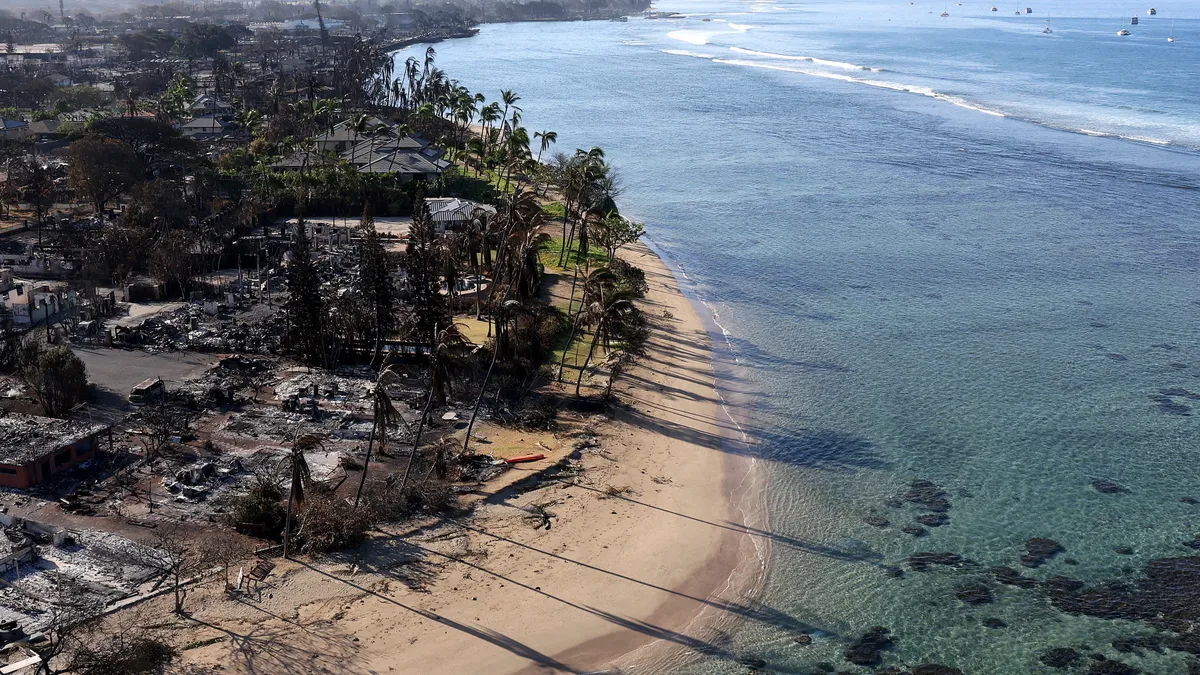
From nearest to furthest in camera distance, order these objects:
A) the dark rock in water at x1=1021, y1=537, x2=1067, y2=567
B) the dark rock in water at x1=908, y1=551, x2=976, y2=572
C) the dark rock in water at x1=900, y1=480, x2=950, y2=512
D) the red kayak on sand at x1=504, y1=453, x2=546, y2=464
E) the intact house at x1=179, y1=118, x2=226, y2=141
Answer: the dark rock in water at x1=908, y1=551, x2=976, y2=572 → the dark rock in water at x1=1021, y1=537, x2=1067, y2=567 → the dark rock in water at x1=900, y1=480, x2=950, y2=512 → the red kayak on sand at x1=504, y1=453, x2=546, y2=464 → the intact house at x1=179, y1=118, x2=226, y2=141

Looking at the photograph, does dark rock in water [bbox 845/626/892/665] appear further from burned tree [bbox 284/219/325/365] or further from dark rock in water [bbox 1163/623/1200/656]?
burned tree [bbox 284/219/325/365]

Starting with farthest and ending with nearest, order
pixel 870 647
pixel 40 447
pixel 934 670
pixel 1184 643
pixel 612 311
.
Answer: pixel 612 311 → pixel 40 447 → pixel 1184 643 → pixel 870 647 → pixel 934 670

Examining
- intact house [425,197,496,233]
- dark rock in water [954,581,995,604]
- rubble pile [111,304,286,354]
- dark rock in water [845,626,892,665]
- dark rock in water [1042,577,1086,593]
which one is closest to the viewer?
dark rock in water [845,626,892,665]

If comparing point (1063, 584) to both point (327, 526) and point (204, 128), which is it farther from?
point (204, 128)

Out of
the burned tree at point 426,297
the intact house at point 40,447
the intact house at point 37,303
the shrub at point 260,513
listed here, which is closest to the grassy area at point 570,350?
the burned tree at point 426,297

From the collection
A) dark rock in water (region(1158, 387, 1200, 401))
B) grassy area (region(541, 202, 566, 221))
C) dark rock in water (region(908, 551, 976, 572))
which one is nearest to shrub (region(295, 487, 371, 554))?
dark rock in water (region(908, 551, 976, 572))

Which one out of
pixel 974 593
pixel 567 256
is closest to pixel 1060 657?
pixel 974 593

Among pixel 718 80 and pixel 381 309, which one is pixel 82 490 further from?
pixel 718 80
